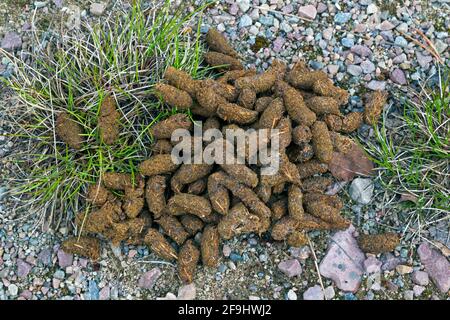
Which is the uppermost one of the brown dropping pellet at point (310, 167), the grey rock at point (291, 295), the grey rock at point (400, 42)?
the grey rock at point (400, 42)

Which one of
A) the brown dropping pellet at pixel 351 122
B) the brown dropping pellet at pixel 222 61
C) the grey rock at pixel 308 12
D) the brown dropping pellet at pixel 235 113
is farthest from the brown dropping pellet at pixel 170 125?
the grey rock at pixel 308 12

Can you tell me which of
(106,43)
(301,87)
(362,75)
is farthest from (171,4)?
(362,75)

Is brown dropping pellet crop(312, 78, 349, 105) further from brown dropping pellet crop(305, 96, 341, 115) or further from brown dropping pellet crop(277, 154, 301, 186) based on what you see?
brown dropping pellet crop(277, 154, 301, 186)

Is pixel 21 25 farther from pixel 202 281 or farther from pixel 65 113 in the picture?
pixel 202 281

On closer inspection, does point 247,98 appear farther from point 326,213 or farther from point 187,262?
point 187,262

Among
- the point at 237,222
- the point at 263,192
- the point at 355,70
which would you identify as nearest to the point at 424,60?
the point at 355,70

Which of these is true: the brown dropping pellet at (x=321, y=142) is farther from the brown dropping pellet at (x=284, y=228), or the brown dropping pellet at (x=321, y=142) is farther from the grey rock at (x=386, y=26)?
the grey rock at (x=386, y=26)
